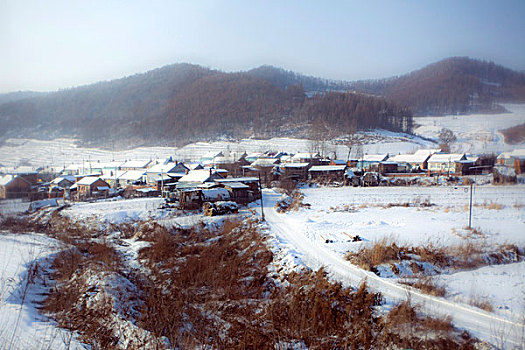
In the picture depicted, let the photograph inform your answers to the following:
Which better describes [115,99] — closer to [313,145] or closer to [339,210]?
[313,145]

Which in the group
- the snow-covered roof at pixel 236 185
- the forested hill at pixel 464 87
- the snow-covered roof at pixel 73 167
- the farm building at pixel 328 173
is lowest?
the farm building at pixel 328 173

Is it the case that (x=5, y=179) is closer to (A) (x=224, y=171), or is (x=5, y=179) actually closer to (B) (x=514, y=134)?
(B) (x=514, y=134)

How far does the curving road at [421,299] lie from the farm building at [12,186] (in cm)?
583

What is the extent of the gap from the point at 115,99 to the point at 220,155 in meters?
15.7

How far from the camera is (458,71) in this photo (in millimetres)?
3252

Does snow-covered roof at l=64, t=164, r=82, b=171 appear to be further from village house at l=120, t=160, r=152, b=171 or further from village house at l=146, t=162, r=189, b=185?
village house at l=146, t=162, r=189, b=185

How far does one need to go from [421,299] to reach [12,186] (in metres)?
7.47

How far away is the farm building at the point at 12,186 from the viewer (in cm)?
545

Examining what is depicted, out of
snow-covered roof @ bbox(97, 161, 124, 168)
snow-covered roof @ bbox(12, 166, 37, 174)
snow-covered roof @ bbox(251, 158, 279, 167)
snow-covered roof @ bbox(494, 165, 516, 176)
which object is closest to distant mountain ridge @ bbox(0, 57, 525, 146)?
snow-covered roof @ bbox(97, 161, 124, 168)

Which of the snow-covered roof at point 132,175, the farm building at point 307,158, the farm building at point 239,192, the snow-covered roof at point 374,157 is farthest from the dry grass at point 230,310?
the farm building at point 307,158

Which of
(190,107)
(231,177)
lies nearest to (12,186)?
(231,177)

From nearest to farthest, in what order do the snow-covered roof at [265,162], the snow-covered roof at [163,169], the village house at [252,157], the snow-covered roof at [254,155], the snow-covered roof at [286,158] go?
1. the snow-covered roof at [163,169]
2. the snow-covered roof at [265,162]
3. the snow-covered roof at [286,158]
4. the village house at [252,157]
5. the snow-covered roof at [254,155]

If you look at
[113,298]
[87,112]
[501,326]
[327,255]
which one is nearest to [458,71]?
[501,326]

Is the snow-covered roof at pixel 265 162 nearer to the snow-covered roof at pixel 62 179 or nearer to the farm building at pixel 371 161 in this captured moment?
the farm building at pixel 371 161
